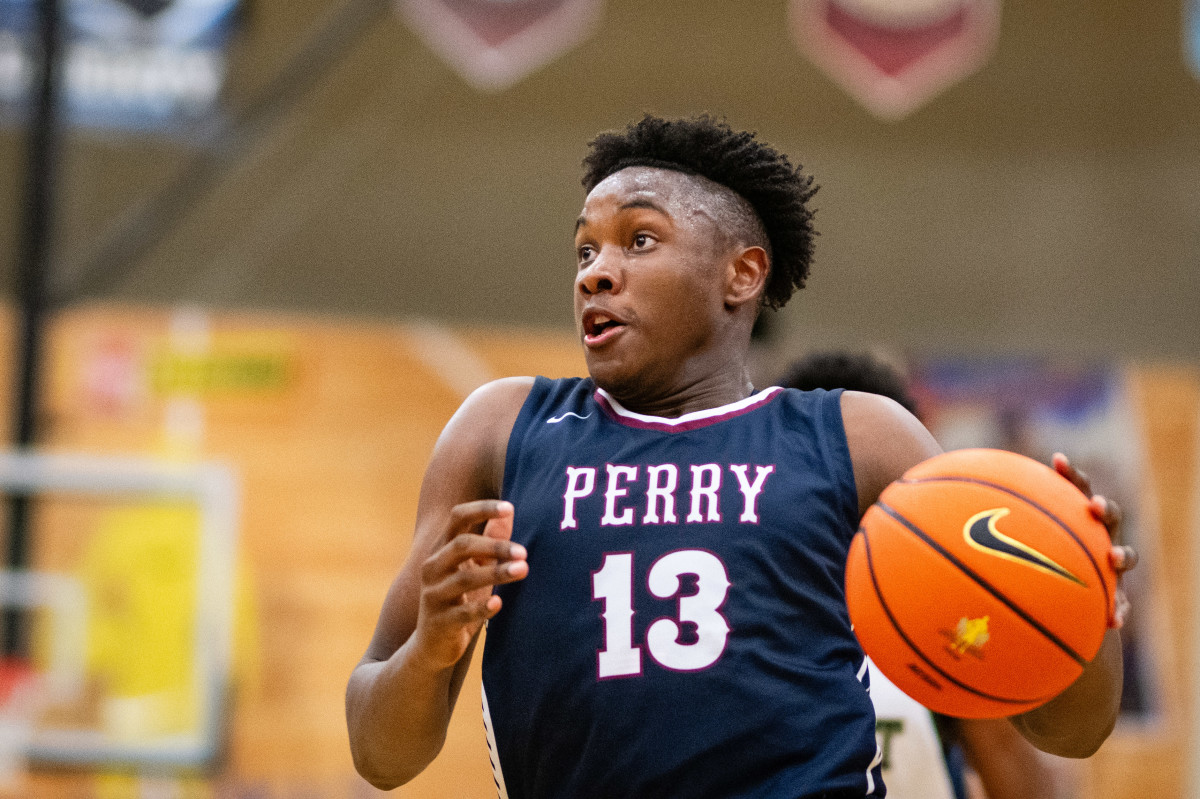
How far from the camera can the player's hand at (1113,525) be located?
67.4 inches

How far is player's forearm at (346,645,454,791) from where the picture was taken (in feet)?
5.90

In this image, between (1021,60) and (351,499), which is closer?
(351,499)

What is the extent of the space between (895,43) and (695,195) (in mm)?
5083

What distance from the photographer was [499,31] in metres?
6.72

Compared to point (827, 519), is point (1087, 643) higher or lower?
lower

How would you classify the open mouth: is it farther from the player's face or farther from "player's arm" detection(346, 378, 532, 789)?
"player's arm" detection(346, 378, 532, 789)

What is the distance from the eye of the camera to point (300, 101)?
23.3ft

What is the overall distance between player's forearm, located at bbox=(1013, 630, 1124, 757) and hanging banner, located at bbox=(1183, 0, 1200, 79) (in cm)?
631

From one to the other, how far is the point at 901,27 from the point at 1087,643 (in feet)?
18.3

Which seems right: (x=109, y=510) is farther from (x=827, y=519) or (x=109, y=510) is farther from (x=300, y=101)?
(x=827, y=519)

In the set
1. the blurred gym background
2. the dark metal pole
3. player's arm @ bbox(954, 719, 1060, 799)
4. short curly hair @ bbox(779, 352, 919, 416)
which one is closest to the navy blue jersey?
player's arm @ bbox(954, 719, 1060, 799)

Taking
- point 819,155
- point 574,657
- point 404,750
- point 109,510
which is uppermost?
point 819,155

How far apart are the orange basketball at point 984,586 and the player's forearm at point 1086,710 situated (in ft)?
0.51

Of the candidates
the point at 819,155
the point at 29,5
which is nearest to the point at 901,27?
the point at 819,155
